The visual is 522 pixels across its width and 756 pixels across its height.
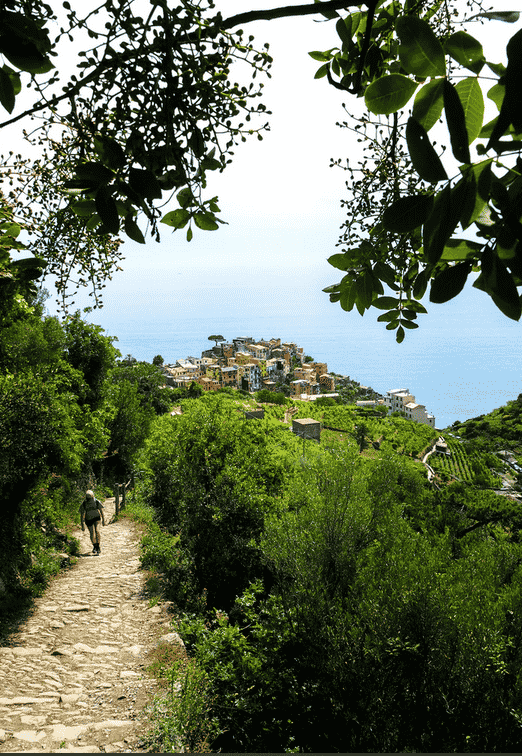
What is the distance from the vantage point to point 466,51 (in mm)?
661

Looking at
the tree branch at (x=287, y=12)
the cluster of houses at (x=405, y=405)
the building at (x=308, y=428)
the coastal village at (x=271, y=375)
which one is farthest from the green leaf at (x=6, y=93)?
the cluster of houses at (x=405, y=405)

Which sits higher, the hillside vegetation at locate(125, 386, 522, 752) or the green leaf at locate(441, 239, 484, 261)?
the green leaf at locate(441, 239, 484, 261)

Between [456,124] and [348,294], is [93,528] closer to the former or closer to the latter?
[348,294]

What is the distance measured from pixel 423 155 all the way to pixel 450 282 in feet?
0.74

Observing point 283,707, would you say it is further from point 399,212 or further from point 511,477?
point 511,477

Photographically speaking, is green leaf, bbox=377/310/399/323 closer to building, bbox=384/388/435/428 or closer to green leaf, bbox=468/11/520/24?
green leaf, bbox=468/11/520/24

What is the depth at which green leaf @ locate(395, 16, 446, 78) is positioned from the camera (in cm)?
63

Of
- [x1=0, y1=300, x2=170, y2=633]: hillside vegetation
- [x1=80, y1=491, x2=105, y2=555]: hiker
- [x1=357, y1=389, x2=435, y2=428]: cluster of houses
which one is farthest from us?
[x1=357, y1=389, x2=435, y2=428]: cluster of houses

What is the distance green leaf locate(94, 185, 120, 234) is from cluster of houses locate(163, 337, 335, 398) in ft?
205

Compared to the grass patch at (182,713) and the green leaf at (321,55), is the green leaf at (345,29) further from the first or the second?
the grass patch at (182,713)

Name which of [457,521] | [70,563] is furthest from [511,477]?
[70,563]

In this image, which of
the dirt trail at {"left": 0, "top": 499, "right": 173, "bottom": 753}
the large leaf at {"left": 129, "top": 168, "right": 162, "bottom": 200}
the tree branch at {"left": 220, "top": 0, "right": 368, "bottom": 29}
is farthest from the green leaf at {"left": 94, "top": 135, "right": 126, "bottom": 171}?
the dirt trail at {"left": 0, "top": 499, "right": 173, "bottom": 753}

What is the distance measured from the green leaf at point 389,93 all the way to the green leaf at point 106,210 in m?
0.48

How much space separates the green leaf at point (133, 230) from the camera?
0.86 metres
